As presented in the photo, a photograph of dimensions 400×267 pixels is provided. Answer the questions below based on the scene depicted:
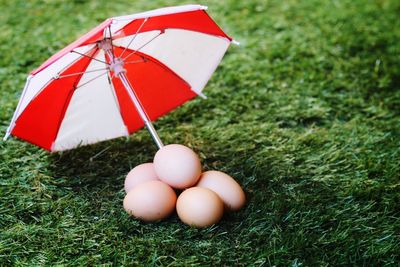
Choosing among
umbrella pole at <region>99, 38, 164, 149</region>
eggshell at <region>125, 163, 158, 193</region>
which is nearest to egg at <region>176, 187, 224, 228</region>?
eggshell at <region>125, 163, 158, 193</region>

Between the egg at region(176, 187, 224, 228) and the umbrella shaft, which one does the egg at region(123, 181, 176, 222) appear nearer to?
the egg at region(176, 187, 224, 228)

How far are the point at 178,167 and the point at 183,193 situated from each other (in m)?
0.14

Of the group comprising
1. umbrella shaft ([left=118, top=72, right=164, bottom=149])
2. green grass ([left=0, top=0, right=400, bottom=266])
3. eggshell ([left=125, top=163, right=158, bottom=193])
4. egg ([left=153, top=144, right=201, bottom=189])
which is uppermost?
umbrella shaft ([left=118, top=72, right=164, bottom=149])

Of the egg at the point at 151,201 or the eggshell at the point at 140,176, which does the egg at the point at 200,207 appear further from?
the eggshell at the point at 140,176

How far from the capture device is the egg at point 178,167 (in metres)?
2.81

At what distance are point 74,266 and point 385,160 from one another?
2062 millimetres

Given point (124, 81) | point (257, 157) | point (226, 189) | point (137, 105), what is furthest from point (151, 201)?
point (257, 157)

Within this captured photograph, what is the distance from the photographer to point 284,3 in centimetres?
606

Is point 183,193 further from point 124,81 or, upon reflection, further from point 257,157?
point 257,157

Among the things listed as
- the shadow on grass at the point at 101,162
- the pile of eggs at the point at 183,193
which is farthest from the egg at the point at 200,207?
the shadow on grass at the point at 101,162

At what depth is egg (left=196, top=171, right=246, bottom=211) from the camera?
2.85 meters

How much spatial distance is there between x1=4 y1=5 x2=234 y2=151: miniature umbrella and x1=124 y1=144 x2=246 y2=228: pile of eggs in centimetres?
29

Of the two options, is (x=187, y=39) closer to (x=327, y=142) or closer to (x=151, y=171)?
(x=151, y=171)

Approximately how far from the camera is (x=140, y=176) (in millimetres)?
2963
